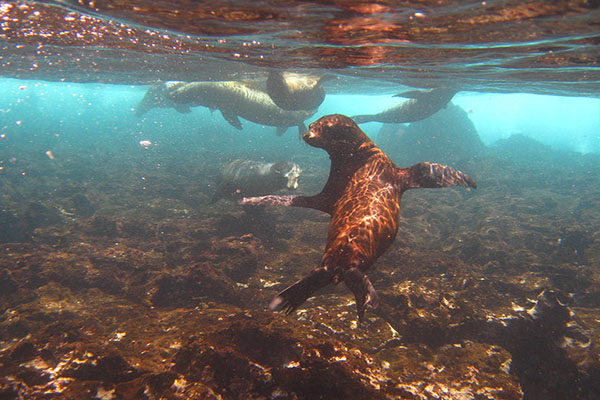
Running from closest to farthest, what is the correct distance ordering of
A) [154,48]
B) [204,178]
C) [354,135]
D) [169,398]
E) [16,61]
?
[169,398]
[354,135]
[154,48]
[16,61]
[204,178]

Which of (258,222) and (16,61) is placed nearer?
(258,222)

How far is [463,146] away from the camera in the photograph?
26.2 meters

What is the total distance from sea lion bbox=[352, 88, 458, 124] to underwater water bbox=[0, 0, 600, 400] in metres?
4.82

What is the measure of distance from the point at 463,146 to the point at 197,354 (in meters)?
28.9

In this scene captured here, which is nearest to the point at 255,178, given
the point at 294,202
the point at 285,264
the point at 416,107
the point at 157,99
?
the point at 285,264

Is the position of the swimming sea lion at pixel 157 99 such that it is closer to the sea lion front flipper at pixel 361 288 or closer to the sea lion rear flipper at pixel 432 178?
the sea lion rear flipper at pixel 432 178

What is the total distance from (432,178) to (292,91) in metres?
11.3

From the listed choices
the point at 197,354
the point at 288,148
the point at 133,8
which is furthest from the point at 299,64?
the point at 288,148

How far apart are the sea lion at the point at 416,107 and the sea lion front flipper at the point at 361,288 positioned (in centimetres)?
1835

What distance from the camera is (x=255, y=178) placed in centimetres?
1026

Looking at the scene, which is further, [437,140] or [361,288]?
[437,140]

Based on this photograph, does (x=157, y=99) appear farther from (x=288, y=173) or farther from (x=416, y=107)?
(x=288, y=173)

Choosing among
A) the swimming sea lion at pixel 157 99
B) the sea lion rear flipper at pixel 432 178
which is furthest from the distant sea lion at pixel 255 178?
the swimming sea lion at pixel 157 99

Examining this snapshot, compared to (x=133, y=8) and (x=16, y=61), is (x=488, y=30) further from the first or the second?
(x=16, y=61)
